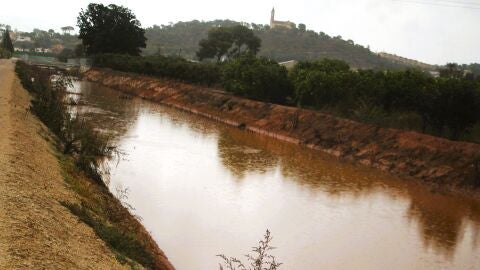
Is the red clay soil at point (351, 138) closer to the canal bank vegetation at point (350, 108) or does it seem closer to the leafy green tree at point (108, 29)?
the canal bank vegetation at point (350, 108)

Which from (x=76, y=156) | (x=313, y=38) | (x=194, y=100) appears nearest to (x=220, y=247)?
(x=76, y=156)

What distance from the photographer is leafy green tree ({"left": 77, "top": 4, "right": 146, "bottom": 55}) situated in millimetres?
73438

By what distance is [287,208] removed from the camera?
1656 cm

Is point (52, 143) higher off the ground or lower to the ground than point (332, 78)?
lower

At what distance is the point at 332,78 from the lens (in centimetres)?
3566

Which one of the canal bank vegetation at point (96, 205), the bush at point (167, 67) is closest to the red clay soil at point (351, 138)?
the bush at point (167, 67)

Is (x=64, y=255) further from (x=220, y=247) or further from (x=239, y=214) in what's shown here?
(x=239, y=214)

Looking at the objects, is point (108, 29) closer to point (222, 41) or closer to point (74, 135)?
point (222, 41)

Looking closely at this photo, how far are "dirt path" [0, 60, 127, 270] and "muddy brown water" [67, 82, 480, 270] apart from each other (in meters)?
2.96

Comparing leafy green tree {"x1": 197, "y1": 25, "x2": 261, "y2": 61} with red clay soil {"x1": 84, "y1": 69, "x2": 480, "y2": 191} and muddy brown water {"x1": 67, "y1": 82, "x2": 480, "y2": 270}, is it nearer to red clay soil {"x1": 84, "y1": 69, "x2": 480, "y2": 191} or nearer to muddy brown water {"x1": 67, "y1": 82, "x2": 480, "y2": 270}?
red clay soil {"x1": 84, "y1": 69, "x2": 480, "y2": 191}

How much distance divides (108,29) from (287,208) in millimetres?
Answer: 64093

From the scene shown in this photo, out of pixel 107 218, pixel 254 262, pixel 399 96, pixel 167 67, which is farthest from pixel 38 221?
pixel 167 67

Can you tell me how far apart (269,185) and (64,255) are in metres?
12.8

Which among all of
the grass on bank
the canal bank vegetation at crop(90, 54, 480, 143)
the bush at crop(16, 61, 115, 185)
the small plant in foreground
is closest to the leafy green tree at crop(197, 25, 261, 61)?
the canal bank vegetation at crop(90, 54, 480, 143)
